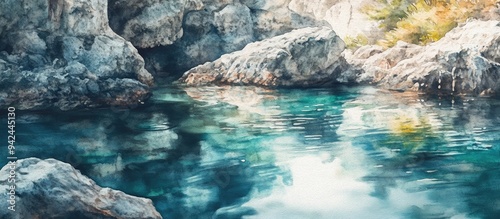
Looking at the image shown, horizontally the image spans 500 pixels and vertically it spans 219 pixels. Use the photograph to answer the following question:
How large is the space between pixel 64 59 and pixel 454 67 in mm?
6975

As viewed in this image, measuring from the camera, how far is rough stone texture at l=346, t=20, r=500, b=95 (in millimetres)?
11028

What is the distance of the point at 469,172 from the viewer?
5.96m

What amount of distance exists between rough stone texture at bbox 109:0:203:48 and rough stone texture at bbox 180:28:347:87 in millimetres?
1733

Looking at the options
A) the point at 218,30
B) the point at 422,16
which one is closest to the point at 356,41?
the point at 422,16

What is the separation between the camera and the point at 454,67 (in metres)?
11.4

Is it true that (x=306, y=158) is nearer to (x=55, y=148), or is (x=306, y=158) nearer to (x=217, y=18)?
(x=55, y=148)

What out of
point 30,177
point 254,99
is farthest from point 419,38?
point 30,177

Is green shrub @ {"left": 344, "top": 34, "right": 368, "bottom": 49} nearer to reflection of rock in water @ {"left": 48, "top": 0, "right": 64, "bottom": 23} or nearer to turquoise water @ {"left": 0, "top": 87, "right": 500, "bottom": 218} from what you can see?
turquoise water @ {"left": 0, "top": 87, "right": 500, "bottom": 218}

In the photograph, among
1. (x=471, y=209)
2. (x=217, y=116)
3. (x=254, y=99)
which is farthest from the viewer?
(x=254, y=99)

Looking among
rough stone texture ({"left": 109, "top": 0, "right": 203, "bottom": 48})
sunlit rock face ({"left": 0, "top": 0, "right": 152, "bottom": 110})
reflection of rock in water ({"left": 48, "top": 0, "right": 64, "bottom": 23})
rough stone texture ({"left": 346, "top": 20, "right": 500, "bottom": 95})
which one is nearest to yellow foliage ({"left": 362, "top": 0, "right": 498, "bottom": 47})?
rough stone texture ({"left": 346, "top": 20, "right": 500, "bottom": 95})

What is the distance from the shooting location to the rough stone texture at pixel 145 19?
13.9 meters

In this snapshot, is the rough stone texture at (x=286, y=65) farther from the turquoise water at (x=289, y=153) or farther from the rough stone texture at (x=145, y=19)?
the turquoise water at (x=289, y=153)

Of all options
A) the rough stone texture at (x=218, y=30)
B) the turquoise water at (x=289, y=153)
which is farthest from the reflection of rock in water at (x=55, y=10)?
the rough stone texture at (x=218, y=30)

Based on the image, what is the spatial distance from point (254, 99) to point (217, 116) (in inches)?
68.1
